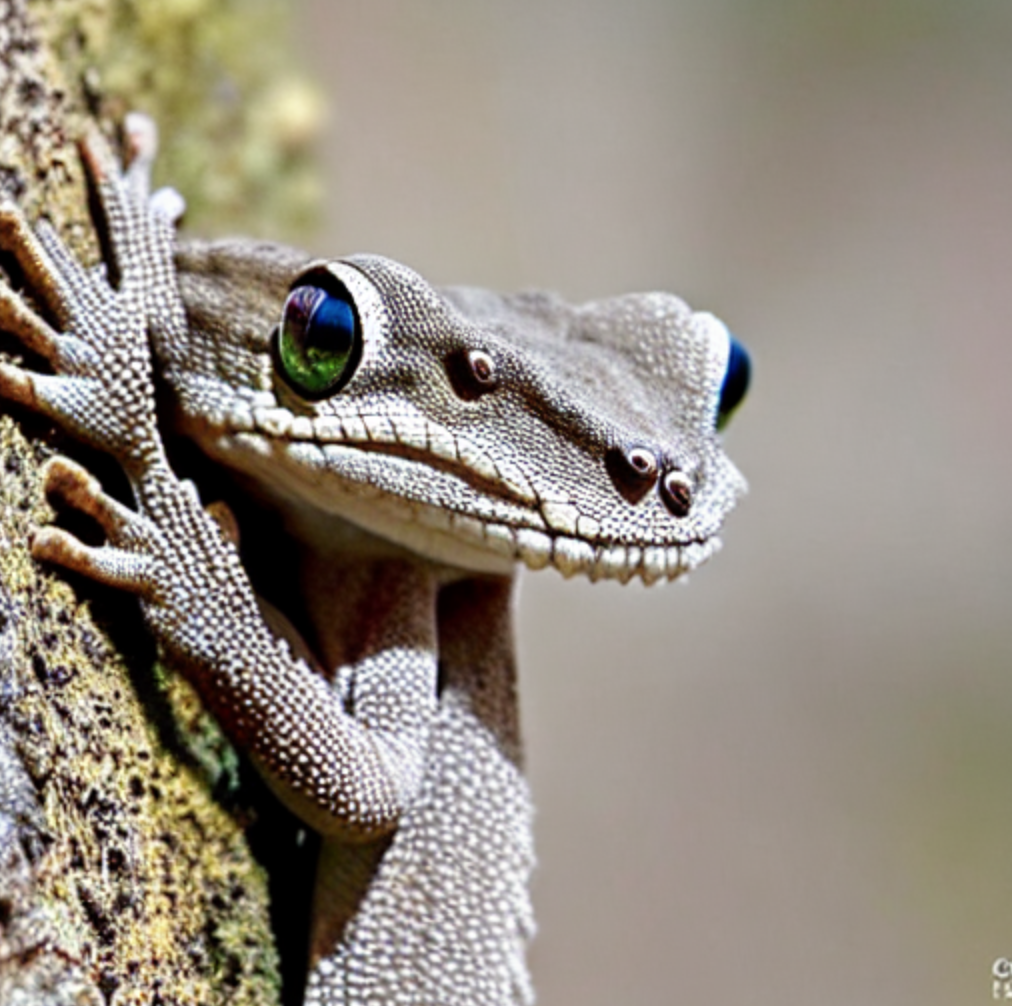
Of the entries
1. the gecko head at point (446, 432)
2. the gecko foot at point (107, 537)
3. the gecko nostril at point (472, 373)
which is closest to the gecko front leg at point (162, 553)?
the gecko foot at point (107, 537)

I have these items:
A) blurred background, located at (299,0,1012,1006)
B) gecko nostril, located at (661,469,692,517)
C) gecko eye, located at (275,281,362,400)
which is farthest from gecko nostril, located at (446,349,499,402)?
blurred background, located at (299,0,1012,1006)

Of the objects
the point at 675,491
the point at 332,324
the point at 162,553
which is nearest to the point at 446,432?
the point at 332,324

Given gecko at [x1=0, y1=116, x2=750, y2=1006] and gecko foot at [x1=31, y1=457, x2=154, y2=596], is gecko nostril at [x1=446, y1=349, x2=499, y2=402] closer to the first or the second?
gecko at [x1=0, y1=116, x2=750, y2=1006]

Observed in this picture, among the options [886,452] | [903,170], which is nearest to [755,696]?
[886,452]

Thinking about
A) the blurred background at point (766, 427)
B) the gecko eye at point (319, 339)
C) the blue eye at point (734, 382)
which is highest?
the blurred background at point (766, 427)

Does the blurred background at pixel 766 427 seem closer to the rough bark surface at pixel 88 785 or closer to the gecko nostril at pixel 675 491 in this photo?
the rough bark surface at pixel 88 785

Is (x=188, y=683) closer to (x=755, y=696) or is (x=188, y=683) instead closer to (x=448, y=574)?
(x=448, y=574)
